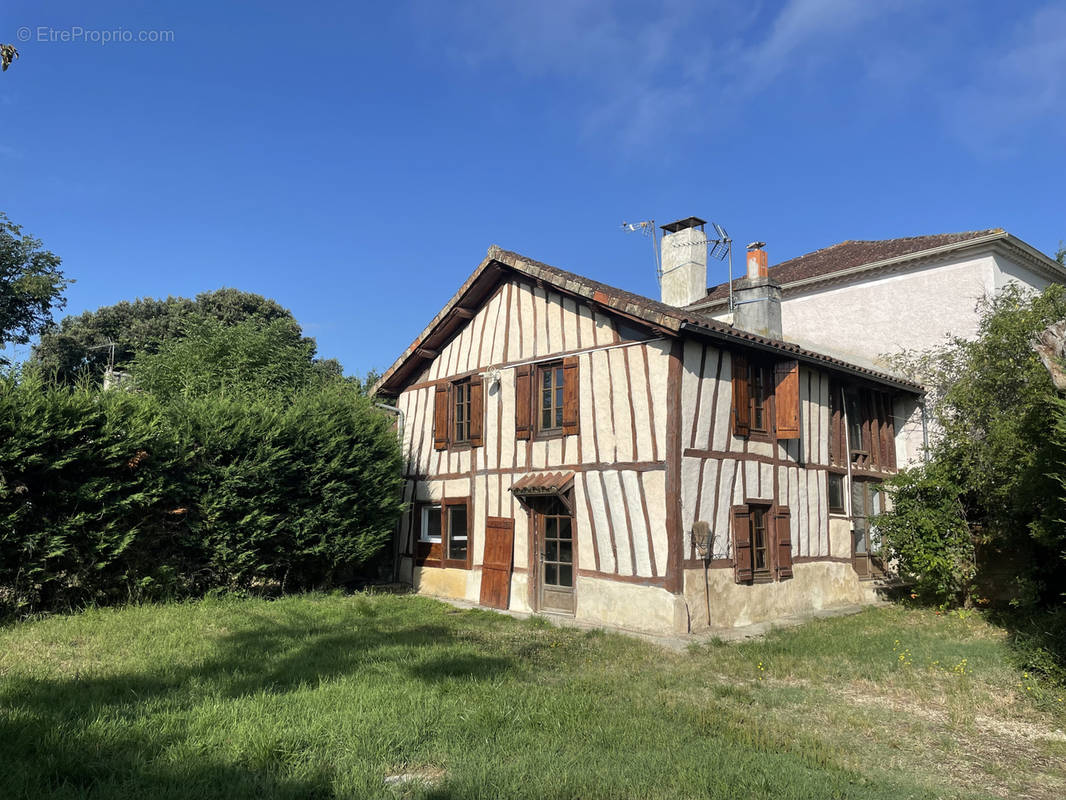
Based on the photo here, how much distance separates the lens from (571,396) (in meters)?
11.4

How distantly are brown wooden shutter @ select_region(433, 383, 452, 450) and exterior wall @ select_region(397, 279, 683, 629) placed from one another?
17 centimetres

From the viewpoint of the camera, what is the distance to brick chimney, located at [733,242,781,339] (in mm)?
13742

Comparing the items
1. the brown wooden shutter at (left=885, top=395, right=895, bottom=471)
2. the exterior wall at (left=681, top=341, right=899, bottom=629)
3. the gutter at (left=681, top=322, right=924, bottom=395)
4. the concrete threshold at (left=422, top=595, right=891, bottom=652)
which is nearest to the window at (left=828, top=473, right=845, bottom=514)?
the exterior wall at (left=681, top=341, right=899, bottom=629)

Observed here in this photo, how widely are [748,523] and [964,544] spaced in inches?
150

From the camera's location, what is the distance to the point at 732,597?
1046 cm

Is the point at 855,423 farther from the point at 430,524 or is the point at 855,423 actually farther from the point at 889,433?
the point at 430,524

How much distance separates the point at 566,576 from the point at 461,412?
4.09m

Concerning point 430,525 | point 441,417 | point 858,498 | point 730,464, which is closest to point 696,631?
point 730,464

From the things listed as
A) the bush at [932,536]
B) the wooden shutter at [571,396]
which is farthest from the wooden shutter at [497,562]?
the bush at [932,536]

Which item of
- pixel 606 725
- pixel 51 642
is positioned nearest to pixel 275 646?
pixel 51 642

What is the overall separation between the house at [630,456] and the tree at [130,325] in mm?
19550

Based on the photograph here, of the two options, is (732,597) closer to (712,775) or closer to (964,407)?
(964,407)

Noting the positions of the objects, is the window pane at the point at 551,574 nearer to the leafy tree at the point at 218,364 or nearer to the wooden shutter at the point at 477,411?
the wooden shutter at the point at 477,411

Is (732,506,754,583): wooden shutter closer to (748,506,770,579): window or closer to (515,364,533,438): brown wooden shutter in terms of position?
(748,506,770,579): window
